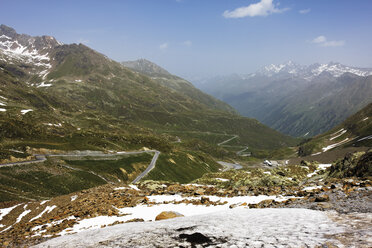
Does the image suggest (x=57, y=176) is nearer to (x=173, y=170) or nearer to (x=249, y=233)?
(x=173, y=170)

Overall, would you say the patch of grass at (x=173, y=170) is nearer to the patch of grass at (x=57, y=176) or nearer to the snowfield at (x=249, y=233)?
the patch of grass at (x=57, y=176)

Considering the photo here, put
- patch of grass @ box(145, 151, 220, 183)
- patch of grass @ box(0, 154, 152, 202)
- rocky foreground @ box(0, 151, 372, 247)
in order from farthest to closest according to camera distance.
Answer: patch of grass @ box(145, 151, 220, 183) → patch of grass @ box(0, 154, 152, 202) → rocky foreground @ box(0, 151, 372, 247)

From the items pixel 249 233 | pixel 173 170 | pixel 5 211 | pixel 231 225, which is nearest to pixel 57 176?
pixel 5 211

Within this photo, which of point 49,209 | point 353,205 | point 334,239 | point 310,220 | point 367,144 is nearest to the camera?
point 334,239

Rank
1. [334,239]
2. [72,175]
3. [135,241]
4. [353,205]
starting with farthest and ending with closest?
[72,175] → [353,205] → [135,241] → [334,239]

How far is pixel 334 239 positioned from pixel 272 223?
3473mm

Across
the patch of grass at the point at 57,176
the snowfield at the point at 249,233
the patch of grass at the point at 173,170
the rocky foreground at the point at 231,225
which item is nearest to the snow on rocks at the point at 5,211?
the patch of grass at the point at 57,176

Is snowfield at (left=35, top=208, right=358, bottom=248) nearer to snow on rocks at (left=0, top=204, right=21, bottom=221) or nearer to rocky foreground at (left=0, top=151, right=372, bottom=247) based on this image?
rocky foreground at (left=0, top=151, right=372, bottom=247)

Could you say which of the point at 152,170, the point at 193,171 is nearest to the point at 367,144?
the point at 193,171

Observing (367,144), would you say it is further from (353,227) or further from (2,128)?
(2,128)

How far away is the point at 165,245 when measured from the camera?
10188 millimetres

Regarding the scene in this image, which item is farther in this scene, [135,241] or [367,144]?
[367,144]

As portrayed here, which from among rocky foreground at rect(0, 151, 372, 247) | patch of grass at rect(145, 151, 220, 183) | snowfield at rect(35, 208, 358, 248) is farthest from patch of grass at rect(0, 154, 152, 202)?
snowfield at rect(35, 208, 358, 248)

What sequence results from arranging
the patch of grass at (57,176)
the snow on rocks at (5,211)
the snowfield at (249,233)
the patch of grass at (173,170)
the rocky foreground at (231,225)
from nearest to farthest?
the snowfield at (249,233)
the rocky foreground at (231,225)
the snow on rocks at (5,211)
the patch of grass at (57,176)
the patch of grass at (173,170)
